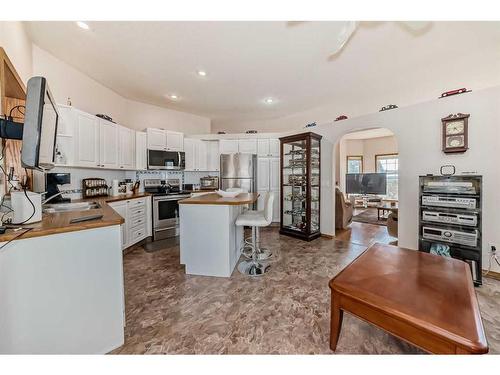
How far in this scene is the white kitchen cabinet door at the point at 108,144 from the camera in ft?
10.7

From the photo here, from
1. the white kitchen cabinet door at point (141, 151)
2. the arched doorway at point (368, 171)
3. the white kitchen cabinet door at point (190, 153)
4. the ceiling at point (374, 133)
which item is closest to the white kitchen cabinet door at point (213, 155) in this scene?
the white kitchen cabinet door at point (190, 153)

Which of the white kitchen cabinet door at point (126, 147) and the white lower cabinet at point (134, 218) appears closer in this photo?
the white lower cabinet at point (134, 218)

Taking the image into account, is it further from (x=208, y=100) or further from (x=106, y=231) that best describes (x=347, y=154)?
(x=106, y=231)

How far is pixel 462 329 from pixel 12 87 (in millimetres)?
3521

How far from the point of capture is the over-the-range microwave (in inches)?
163

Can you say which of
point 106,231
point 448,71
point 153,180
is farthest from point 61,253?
point 448,71

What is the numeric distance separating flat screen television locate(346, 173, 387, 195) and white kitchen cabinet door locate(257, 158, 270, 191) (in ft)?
14.5

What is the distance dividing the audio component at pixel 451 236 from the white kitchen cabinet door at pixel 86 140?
473 cm

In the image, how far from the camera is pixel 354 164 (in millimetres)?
8234

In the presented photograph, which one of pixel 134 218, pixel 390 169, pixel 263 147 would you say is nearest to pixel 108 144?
pixel 134 218

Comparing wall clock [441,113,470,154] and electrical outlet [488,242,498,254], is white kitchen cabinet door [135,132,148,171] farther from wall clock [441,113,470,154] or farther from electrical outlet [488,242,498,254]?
electrical outlet [488,242,498,254]

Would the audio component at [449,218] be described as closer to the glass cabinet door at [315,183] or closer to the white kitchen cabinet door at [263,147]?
the glass cabinet door at [315,183]

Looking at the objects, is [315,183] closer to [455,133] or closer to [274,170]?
[274,170]

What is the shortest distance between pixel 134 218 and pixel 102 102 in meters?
2.12
